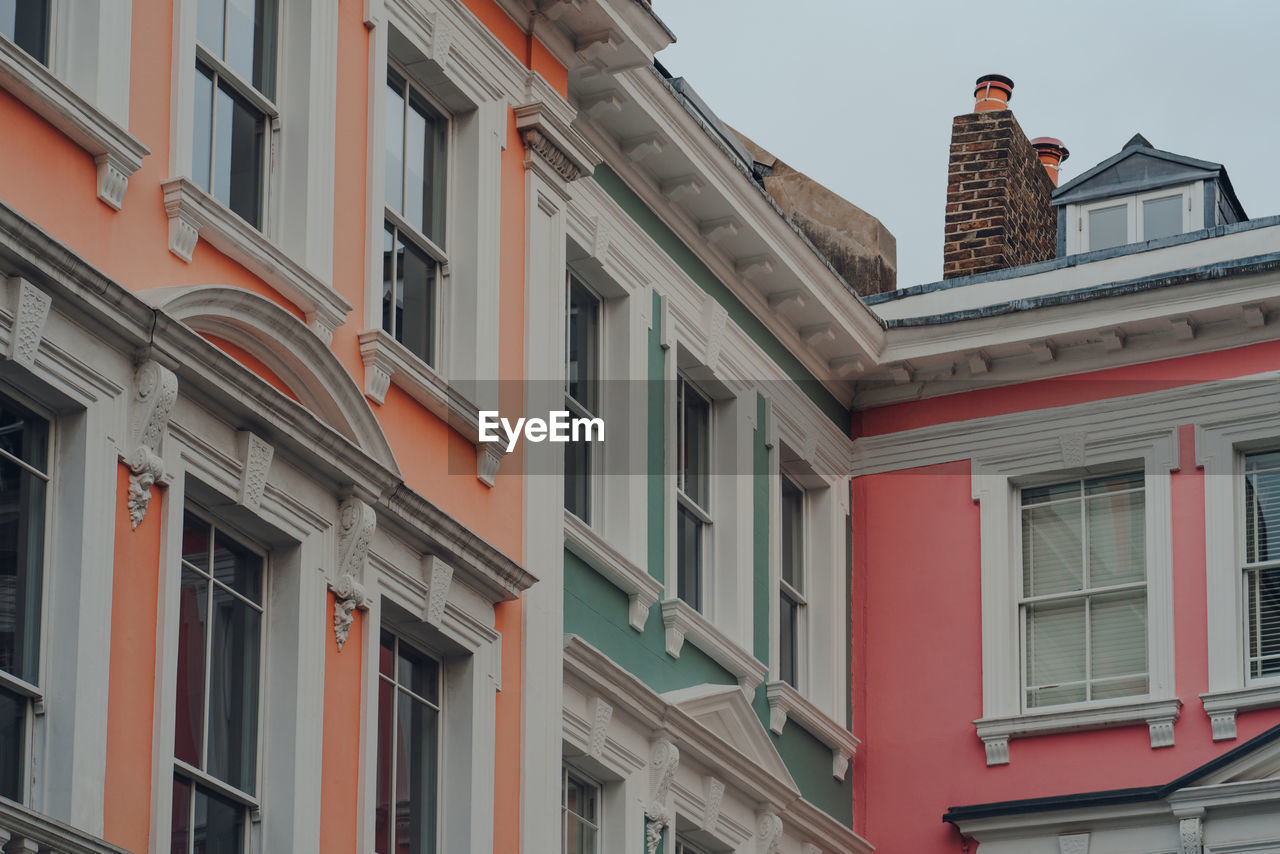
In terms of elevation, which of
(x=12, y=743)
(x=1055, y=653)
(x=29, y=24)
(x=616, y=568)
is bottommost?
(x=12, y=743)

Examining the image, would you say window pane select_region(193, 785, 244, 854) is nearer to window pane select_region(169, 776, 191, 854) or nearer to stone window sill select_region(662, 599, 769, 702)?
window pane select_region(169, 776, 191, 854)

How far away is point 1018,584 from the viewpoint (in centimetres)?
1864

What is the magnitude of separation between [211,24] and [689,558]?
643 centimetres

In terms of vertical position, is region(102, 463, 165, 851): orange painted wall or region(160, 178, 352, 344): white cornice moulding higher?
region(160, 178, 352, 344): white cornice moulding

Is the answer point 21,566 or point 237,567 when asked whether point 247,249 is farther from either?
point 21,566

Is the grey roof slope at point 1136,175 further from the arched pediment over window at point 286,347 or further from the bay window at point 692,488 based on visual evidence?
the arched pediment over window at point 286,347

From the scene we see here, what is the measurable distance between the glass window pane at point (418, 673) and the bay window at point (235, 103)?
2.36m

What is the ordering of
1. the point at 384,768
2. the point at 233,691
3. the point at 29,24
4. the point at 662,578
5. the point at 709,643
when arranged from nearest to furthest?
the point at 29,24
the point at 233,691
the point at 384,768
the point at 662,578
the point at 709,643

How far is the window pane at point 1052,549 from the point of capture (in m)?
18.5

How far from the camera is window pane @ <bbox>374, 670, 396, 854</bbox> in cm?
1167

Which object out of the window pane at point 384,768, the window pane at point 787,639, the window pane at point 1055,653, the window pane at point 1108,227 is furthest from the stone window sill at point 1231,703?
the window pane at point 384,768

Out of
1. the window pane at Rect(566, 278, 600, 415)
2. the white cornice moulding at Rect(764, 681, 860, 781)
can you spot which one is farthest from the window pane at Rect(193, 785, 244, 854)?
the white cornice moulding at Rect(764, 681, 860, 781)

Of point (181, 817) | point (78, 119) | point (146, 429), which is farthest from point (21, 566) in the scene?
point (78, 119)

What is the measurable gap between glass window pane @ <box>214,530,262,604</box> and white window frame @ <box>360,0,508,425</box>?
136cm
